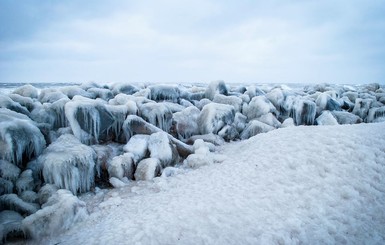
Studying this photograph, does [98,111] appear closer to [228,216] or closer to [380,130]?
[228,216]

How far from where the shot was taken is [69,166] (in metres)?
6.76

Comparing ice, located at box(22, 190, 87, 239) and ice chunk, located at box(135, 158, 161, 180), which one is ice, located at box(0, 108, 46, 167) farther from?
ice chunk, located at box(135, 158, 161, 180)

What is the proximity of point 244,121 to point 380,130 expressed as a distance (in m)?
6.47

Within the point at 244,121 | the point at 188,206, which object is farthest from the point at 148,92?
the point at 188,206

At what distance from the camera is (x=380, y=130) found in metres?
7.97

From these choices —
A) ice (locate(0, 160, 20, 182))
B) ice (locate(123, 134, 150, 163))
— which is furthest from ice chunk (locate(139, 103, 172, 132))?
ice (locate(0, 160, 20, 182))

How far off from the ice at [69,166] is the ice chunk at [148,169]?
4.21 feet

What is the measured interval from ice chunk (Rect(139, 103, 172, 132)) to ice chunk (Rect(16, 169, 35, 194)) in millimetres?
4840

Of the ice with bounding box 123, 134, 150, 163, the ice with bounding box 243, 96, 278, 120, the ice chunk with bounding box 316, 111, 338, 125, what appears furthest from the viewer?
the ice with bounding box 243, 96, 278, 120

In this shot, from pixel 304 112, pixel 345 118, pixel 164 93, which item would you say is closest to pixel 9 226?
pixel 164 93

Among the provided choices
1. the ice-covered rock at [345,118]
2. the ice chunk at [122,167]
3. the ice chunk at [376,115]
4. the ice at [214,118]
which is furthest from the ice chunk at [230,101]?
the ice chunk at [376,115]

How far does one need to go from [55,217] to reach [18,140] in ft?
9.96

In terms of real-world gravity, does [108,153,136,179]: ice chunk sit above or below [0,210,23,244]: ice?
above

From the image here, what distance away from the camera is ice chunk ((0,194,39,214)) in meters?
5.78
